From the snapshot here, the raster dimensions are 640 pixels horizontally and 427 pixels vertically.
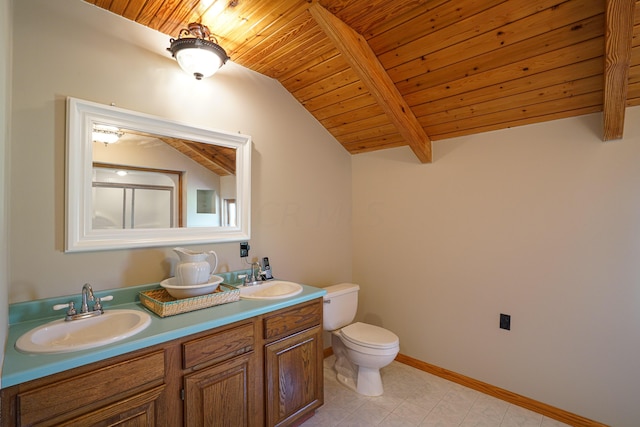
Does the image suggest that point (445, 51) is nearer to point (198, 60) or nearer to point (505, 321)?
point (198, 60)

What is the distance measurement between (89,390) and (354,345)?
158cm

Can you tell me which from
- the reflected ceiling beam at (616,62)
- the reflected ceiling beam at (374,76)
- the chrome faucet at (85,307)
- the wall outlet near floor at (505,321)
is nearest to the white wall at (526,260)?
the wall outlet near floor at (505,321)

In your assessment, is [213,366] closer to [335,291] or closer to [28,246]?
[28,246]

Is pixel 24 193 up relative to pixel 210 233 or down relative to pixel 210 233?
up

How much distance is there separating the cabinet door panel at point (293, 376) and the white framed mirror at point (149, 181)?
32.1 inches

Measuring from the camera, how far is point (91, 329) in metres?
1.42

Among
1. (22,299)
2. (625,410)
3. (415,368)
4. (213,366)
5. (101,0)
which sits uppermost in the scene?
(101,0)

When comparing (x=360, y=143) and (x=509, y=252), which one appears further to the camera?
(x=360, y=143)

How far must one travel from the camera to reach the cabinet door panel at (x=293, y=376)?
5.54ft

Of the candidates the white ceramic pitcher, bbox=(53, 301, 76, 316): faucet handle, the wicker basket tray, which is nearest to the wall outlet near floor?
the wicker basket tray

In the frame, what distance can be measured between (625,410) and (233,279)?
2.51 m

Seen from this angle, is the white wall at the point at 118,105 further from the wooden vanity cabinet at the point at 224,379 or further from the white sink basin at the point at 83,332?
the wooden vanity cabinet at the point at 224,379

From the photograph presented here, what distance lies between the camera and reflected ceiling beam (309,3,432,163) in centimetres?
172

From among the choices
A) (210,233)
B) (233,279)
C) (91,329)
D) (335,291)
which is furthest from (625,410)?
(91,329)
